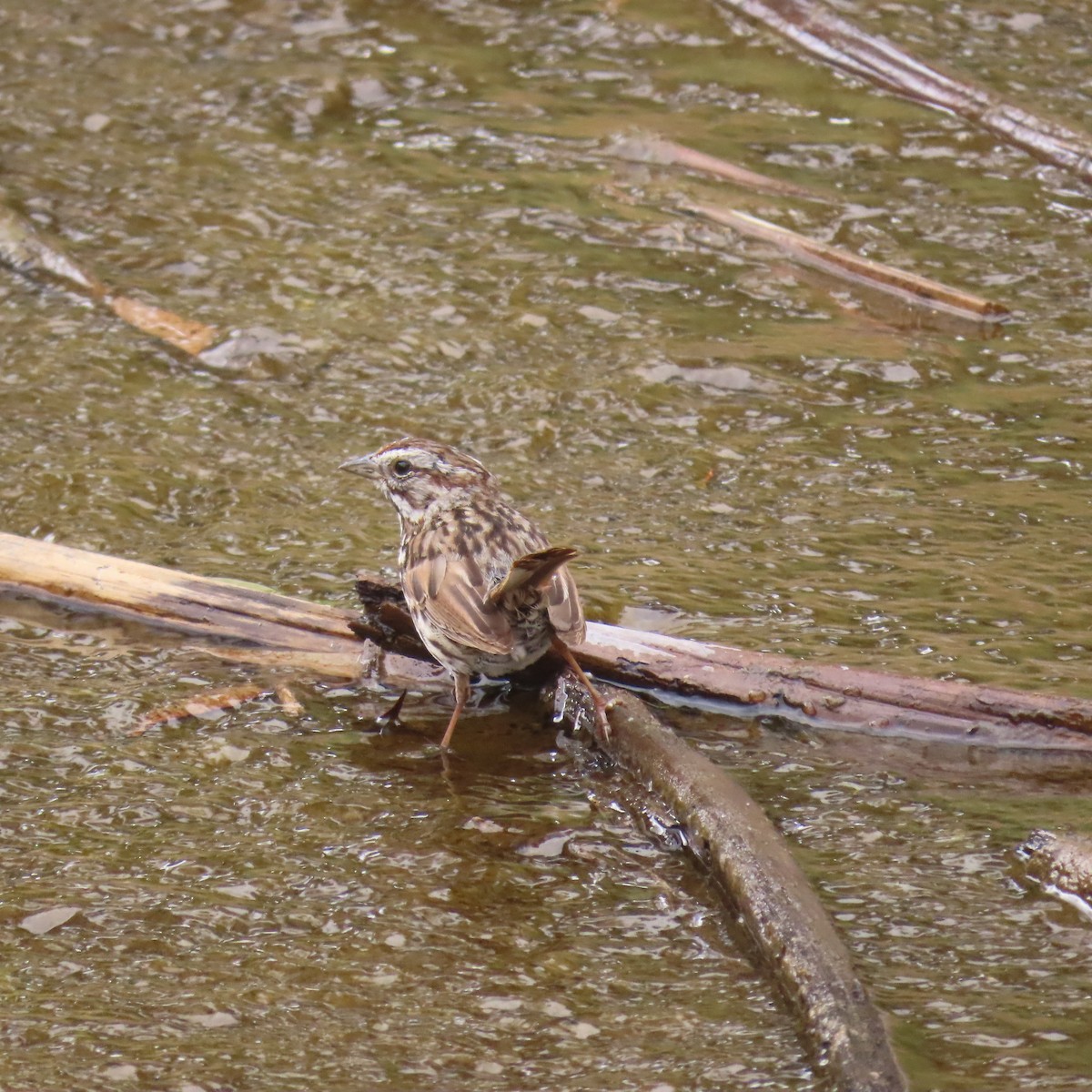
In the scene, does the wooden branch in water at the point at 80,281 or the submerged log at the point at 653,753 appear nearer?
the submerged log at the point at 653,753

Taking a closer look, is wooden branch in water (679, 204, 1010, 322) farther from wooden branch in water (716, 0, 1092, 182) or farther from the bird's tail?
the bird's tail

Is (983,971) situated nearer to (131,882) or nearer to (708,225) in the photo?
(131,882)

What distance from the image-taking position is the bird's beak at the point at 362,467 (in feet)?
23.7

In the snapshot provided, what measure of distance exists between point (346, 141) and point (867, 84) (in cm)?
356

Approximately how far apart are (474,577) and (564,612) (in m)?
0.52

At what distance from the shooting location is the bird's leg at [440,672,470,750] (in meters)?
6.30

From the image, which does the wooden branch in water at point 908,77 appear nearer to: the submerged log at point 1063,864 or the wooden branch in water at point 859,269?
the wooden branch in water at point 859,269

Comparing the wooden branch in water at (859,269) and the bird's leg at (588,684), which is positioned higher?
the wooden branch in water at (859,269)

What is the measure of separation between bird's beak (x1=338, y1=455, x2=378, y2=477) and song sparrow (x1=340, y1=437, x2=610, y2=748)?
0.18m

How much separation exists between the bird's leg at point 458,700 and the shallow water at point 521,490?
0.30 feet

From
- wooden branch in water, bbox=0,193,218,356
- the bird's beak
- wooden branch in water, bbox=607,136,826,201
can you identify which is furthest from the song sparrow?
wooden branch in water, bbox=607,136,826,201

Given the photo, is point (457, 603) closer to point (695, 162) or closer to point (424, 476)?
point (424, 476)

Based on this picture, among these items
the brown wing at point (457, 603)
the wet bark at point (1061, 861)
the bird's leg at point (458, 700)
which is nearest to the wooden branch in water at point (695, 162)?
the brown wing at point (457, 603)

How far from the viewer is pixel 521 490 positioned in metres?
8.37
